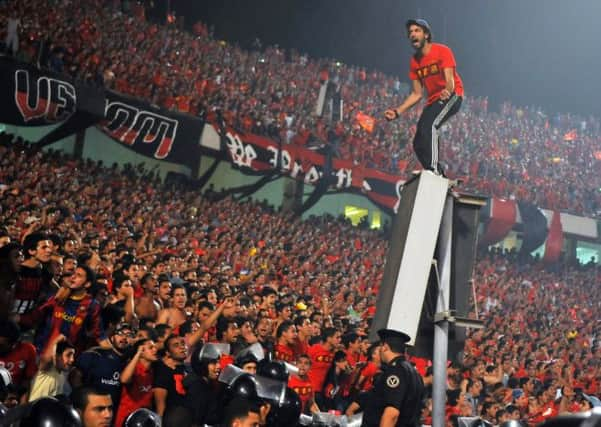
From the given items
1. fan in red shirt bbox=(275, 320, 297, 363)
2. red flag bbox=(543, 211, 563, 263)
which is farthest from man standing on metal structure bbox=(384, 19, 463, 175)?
red flag bbox=(543, 211, 563, 263)

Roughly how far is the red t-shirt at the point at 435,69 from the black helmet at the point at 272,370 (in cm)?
253

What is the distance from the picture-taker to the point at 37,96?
1731 centimetres

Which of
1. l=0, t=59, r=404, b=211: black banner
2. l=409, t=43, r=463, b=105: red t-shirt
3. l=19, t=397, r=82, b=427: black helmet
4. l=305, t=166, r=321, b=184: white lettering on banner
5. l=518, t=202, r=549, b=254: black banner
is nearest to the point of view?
l=19, t=397, r=82, b=427: black helmet

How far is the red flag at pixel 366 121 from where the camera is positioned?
94.8 ft

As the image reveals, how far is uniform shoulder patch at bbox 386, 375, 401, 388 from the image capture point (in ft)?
17.8

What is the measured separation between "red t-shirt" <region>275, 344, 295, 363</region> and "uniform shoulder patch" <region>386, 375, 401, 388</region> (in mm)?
3210

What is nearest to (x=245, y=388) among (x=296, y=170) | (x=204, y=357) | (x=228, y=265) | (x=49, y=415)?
(x=204, y=357)

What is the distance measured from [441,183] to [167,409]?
2.75 meters

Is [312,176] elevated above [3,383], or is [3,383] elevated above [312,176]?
[312,176]

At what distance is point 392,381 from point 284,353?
10.8 feet

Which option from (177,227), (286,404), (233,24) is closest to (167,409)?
(286,404)

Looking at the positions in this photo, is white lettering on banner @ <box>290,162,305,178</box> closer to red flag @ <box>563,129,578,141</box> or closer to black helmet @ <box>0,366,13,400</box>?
red flag @ <box>563,129,578,141</box>

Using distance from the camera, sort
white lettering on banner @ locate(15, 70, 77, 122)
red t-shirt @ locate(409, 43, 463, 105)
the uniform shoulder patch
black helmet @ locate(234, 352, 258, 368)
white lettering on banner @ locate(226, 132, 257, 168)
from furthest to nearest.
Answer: white lettering on banner @ locate(226, 132, 257, 168) → white lettering on banner @ locate(15, 70, 77, 122) → black helmet @ locate(234, 352, 258, 368) → red t-shirt @ locate(409, 43, 463, 105) → the uniform shoulder patch

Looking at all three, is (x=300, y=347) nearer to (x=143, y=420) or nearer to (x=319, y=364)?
(x=319, y=364)
